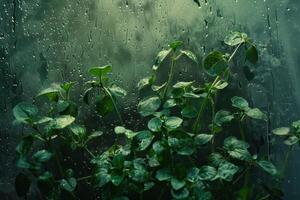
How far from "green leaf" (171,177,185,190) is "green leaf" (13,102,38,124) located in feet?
1.64

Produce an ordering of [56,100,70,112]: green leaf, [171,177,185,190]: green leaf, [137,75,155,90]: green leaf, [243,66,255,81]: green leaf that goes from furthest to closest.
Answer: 1. [243,66,255,81]: green leaf
2. [137,75,155,90]: green leaf
3. [56,100,70,112]: green leaf
4. [171,177,185,190]: green leaf

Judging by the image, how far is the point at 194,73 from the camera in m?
1.57

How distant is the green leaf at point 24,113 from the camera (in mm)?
1207

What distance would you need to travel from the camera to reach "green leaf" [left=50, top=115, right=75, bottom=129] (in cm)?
121

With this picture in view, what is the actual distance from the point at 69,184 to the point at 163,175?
1.03 ft

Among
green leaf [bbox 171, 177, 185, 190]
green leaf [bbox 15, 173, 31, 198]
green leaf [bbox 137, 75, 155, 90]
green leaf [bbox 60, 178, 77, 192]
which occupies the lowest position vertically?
green leaf [bbox 15, 173, 31, 198]

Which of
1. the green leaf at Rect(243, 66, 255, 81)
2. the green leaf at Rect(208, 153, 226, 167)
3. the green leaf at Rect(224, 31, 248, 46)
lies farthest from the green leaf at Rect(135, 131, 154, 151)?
the green leaf at Rect(243, 66, 255, 81)

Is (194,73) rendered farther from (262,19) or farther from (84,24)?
(84,24)

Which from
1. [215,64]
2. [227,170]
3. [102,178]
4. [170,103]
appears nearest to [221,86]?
[215,64]

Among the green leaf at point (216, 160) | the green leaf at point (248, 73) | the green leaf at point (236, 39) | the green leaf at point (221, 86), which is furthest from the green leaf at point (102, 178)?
the green leaf at point (248, 73)

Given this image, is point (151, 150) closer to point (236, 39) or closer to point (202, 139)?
point (202, 139)

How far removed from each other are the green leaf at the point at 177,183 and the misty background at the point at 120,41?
1.54 feet

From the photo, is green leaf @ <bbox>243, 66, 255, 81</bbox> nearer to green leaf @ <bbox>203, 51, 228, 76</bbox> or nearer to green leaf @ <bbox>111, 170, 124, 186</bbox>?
green leaf @ <bbox>203, 51, 228, 76</bbox>

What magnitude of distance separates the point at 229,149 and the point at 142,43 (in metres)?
0.57
